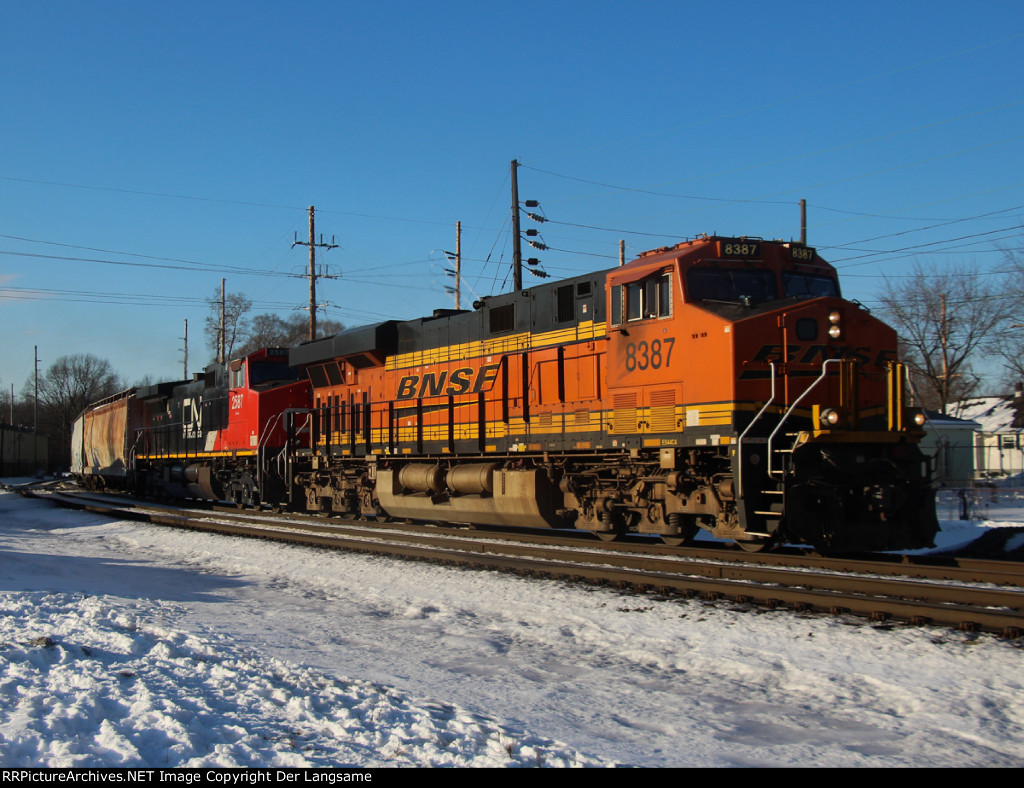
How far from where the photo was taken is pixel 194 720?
4.46 m

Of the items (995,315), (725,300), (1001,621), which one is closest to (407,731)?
(1001,621)

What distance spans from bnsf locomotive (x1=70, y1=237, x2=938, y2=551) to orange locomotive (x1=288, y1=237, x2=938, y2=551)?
3 cm

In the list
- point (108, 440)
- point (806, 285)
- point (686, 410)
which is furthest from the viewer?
point (108, 440)

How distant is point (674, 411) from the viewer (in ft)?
36.1

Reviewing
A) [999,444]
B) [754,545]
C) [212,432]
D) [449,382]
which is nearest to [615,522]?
[754,545]

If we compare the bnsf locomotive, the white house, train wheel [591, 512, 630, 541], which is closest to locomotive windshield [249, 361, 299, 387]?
the bnsf locomotive

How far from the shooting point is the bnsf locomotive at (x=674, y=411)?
32.3 feet

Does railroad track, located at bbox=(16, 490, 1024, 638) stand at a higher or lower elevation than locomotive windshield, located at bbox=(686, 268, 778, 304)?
lower

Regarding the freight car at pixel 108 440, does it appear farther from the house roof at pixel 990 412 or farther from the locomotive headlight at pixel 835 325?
the house roof at pixel 990 412

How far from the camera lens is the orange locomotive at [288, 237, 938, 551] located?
984cm

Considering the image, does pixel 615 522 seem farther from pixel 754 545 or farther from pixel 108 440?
pixel 108 440

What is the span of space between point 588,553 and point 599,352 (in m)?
3.03

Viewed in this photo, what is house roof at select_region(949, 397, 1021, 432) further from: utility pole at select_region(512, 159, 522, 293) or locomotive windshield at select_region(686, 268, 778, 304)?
locomotive windshield at select_region(686, 268, 778, 304)

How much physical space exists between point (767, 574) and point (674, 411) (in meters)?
2.64
